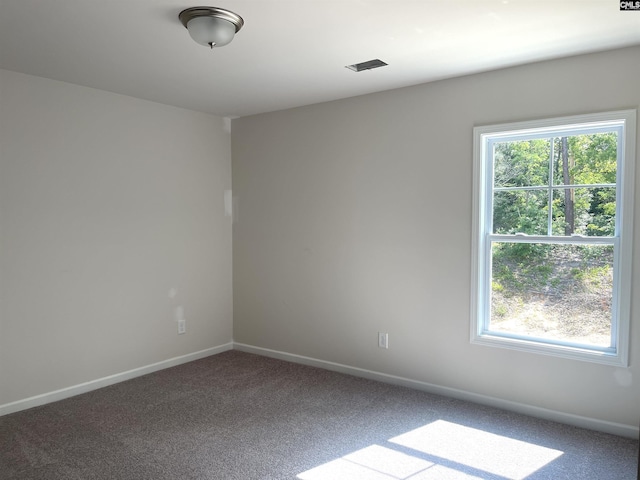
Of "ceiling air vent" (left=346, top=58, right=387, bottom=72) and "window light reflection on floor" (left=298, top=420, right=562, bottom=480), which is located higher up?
"ceiling air vent" (left=346, top=58, right=387, bottom=72)

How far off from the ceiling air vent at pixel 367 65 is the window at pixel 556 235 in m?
0.91

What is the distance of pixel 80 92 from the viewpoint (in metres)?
3.67

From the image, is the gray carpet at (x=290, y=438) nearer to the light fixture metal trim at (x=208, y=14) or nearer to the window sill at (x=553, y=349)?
the window sill at (x=553, y=349)

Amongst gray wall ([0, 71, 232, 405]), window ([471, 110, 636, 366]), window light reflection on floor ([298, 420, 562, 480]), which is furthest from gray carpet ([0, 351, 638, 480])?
window ([471, 110, 636, 366])

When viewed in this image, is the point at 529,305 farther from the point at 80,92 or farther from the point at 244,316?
the point at 80,92

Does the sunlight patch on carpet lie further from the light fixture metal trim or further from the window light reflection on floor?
the light fixture metal trim

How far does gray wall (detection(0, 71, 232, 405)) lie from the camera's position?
333cm

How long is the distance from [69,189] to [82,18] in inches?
62.0

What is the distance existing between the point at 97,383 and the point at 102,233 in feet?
4.05

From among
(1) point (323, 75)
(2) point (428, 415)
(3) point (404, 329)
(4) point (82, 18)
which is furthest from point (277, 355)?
(4) point (82, 18)

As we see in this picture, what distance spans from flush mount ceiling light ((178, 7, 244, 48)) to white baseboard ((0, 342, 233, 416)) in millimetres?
2842

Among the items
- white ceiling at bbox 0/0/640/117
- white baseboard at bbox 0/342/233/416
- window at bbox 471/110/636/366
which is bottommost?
white baseboard at bbox 0/342/233/416

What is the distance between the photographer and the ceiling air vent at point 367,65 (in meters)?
3.15

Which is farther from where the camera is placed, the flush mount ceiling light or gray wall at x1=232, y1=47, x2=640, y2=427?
gray wall at x1=232, y1=47, x2=640, y2=427
